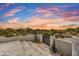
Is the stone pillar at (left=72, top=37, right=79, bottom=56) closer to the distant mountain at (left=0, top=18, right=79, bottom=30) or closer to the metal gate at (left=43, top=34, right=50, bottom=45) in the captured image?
the distant mountain at (left=0, top=18, right=79, bottom=30)

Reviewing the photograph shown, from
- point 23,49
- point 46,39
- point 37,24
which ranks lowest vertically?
point 23,49

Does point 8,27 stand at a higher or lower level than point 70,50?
higher

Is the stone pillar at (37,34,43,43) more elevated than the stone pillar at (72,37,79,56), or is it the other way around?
the stone pillar at (37,34,43,43)

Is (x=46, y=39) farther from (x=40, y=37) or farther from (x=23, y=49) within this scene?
(x=23, y=49)

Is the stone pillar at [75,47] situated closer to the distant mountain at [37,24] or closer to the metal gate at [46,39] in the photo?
the distant mountain at [37,24]

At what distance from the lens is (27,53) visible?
6.42 feet

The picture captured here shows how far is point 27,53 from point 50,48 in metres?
0.26

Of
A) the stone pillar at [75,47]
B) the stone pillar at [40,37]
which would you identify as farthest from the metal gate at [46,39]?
the stone pillar at [75,47]

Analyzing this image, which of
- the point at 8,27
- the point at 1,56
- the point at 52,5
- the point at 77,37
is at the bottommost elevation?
the point at 1,56

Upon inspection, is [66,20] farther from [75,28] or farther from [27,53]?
[27,53]

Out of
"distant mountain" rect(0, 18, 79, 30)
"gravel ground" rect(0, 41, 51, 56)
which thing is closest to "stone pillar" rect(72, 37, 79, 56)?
"distant mountain" rect(0, 18, 79, 30)

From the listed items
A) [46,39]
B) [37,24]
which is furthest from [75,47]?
[37,24]

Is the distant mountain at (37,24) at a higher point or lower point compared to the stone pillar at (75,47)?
higher

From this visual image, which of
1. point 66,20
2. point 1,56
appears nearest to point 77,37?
point 66,20
